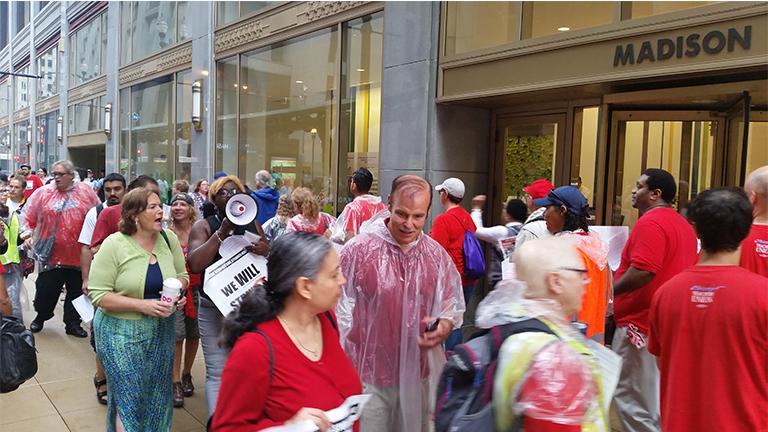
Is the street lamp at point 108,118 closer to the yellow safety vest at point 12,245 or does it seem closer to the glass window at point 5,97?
the yellow safety vest at point 12,245

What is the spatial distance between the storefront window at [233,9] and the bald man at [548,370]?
35.0 ft

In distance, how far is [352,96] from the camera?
376 inches

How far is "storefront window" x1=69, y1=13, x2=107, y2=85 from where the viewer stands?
19859mm

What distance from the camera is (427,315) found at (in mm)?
3004

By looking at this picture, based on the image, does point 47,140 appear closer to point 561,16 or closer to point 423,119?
point 423,119

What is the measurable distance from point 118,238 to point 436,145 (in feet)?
16.4

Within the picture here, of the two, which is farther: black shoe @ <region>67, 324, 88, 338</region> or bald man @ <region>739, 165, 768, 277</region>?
black shoe @ <region>67, 324, 88, 338</region>

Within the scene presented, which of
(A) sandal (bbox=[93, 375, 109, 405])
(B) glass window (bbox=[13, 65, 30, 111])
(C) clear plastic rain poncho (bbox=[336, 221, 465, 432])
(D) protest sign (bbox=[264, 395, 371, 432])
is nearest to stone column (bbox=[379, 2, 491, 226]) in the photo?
(A) sandal (bbox=[93, 375, 109, 405])

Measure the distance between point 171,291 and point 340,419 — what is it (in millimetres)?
1746

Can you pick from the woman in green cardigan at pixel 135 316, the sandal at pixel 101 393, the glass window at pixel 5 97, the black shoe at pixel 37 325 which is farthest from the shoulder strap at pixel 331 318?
the glass window at pixel 5 97

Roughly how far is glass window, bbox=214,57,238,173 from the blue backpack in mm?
8221

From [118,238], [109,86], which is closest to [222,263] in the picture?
[118,238]

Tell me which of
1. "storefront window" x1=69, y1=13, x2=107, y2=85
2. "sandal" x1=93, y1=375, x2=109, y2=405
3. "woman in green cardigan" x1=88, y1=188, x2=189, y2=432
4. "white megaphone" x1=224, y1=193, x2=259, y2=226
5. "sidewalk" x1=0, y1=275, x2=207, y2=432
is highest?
"storefront window" x1=69, y1=13, x2=107, y2=85

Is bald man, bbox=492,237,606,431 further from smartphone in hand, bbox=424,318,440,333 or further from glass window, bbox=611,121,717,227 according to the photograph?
glass window, bbox=611,121,717,227
